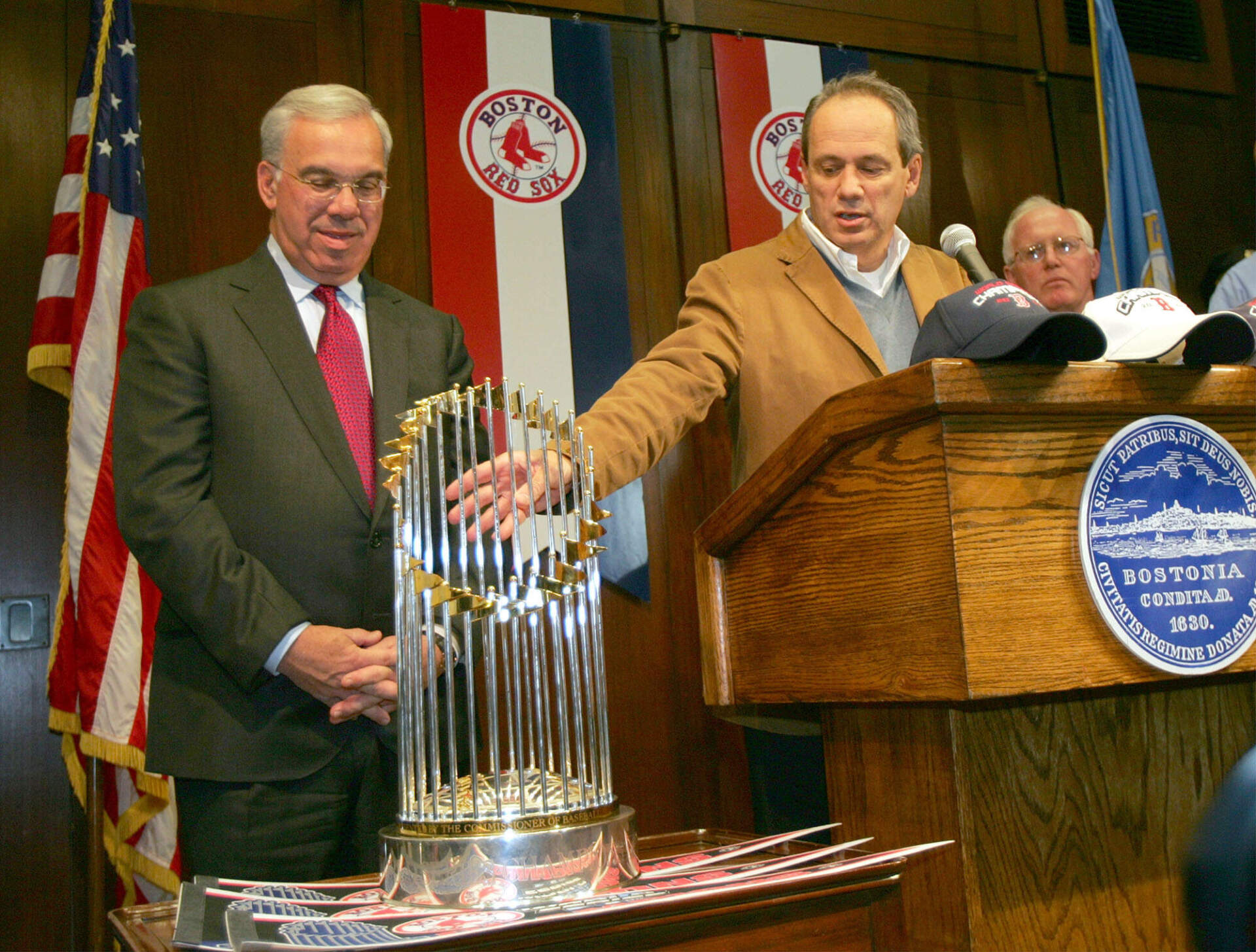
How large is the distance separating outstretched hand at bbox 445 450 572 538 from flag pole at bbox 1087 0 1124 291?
10.3 ft

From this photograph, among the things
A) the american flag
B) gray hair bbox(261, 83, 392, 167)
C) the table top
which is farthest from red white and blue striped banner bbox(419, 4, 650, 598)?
the table top

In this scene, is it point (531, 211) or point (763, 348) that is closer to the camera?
point (763, 348)

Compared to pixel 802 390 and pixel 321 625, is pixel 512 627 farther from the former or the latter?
pixel 802 390

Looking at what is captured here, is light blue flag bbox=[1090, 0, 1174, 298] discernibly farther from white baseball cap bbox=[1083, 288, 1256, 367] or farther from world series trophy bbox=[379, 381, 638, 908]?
world series trophy bbox=[379, 381, 638, 908]

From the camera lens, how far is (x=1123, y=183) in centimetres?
391

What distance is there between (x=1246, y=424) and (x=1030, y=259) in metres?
2.25

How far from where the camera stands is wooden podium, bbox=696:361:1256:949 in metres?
1.04

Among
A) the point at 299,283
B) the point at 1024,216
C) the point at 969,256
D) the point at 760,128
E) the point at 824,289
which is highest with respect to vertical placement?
the point at 760,128

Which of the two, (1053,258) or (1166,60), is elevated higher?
(1166,60)

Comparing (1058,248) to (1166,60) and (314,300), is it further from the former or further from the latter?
(314,300)

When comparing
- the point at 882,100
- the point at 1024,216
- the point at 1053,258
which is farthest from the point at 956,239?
the point at 1024,216

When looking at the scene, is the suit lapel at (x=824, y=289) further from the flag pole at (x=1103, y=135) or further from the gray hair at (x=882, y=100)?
the flag pole at (x=1103, y=135)

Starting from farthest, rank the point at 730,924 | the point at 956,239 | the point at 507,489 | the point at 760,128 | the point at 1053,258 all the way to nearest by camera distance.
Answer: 1. the point at 760,128
2. the point at 1053,258
3. the point at 956,239
4. the point at 507,489
5. the point at 730,924

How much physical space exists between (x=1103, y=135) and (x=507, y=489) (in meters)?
3.46
